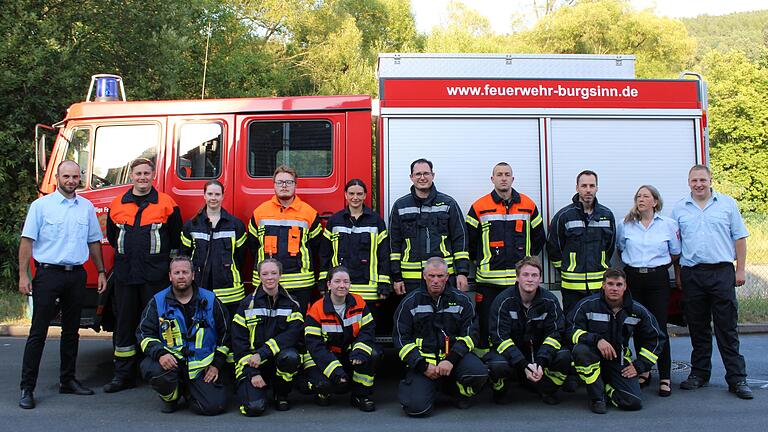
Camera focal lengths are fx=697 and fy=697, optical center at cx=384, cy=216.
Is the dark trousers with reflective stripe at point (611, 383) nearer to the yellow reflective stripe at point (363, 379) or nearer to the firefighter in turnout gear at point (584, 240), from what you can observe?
the firefighter in turnout gear at point (584, 240)

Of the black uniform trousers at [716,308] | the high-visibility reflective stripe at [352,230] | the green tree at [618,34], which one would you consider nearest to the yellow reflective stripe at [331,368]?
the high-visibility reflective stripe at [352,230]

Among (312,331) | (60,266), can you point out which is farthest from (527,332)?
(60,266)

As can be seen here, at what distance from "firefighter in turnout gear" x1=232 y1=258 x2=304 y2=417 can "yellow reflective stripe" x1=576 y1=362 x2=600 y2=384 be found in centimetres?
219

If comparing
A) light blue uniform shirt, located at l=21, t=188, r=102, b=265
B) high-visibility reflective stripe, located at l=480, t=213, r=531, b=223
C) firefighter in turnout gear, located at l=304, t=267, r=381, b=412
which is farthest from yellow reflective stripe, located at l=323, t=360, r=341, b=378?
light blue uniform shirt, located at l=21, t=188, r=102, b=265

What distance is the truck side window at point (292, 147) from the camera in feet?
21.0

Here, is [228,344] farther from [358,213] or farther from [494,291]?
[494,291]

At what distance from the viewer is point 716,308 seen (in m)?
5.82

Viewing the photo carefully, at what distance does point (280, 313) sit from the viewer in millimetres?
5566

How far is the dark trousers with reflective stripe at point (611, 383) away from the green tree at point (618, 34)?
2387cm

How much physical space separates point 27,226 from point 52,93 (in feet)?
23.7

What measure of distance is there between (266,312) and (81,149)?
2656mm

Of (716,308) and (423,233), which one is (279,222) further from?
(716,308)

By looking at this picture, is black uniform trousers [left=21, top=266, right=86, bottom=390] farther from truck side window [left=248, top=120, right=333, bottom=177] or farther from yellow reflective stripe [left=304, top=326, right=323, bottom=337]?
yellow reflective stripe [left=304, top=326, right=323, bottom=337]

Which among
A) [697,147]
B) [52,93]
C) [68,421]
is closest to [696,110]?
[697,147]
